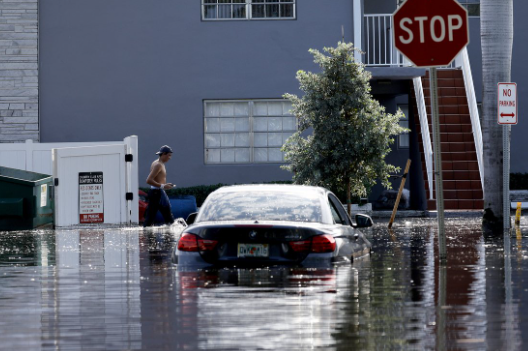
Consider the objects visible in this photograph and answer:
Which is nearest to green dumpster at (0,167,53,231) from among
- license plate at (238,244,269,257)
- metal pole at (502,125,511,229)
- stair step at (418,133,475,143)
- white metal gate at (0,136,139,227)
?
white metal gate at (0,136,139,227)

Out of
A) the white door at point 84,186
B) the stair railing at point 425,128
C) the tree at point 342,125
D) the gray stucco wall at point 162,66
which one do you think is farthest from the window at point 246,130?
the white door at point 84,186

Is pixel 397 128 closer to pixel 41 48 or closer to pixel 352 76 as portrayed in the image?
pixel 352 76

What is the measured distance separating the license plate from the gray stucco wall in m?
17.4

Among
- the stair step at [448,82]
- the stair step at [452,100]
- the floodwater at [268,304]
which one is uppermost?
the stair step at [448,82]

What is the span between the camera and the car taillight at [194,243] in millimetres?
11023

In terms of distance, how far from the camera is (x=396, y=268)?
42.1 ft

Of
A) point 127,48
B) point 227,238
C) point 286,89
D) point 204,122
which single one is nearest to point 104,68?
point 127,48

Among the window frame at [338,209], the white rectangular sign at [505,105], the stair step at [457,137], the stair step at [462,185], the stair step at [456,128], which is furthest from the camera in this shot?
the stair step at [456,128]

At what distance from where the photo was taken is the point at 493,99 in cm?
1917

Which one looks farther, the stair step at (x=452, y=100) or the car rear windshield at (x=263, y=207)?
the stair step at (x=452, y=100)

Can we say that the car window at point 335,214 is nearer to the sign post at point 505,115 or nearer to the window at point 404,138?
the sign post at point 505,115

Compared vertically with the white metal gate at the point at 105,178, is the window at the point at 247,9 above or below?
above

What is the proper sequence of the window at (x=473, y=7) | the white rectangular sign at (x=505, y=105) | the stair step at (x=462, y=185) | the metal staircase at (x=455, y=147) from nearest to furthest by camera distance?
1. the white rectangular sign at (x=505, y=105)
2. the metal staircase at (x=455, y=147)
3. the stair step at (x=462, y=185)
4. the window at (x=473, y=7)

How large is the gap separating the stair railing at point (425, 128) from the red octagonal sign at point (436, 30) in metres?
12.5
